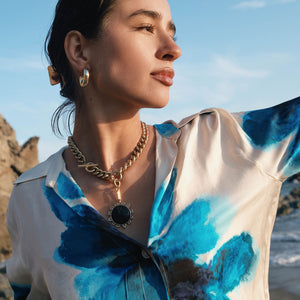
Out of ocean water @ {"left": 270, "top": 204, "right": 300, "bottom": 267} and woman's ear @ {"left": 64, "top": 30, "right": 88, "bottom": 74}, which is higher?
woman's ear @ {"left": 64, "top": 30, "right": 88, "bottom": 74}

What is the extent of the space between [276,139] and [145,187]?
64 centimetres

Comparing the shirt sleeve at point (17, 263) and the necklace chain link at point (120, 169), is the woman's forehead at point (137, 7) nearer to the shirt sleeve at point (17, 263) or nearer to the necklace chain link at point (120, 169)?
the necklace chain link at point (120, 169)

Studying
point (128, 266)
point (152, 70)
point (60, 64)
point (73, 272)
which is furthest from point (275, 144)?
point (60, 64)

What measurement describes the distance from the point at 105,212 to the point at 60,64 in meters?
0.89

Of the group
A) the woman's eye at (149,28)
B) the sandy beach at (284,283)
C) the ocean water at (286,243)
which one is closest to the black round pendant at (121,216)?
the woman's eye at (149,28)

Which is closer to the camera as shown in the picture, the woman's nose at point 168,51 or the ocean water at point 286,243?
the woman's nose at point 168,51

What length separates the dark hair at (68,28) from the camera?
1886 millimetres

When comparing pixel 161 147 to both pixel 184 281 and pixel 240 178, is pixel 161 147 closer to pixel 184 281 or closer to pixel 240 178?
pixel 240 178

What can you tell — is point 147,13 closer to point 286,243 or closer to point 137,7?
point 137,7

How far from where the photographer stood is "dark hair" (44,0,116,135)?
1886 mm

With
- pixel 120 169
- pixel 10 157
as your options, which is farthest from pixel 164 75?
pixel 10 157

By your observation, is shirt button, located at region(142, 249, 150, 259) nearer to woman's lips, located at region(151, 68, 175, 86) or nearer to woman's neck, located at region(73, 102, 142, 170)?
woman's neck, located at region(73, 102, 142, 170)

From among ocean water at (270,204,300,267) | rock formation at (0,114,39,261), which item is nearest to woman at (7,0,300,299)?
ocean water at (270,204,300,267)

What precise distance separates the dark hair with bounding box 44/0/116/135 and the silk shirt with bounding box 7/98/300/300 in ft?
1.84
